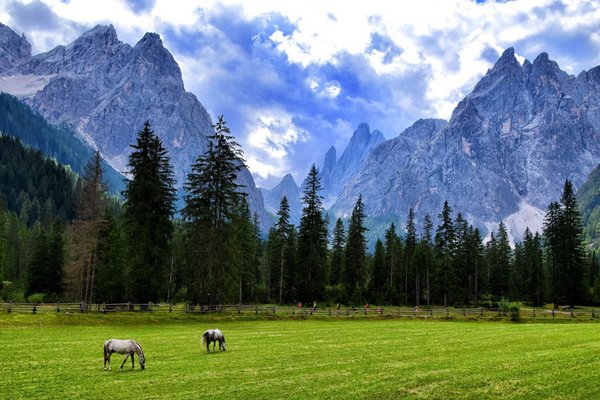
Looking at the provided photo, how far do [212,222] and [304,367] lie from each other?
3184cm

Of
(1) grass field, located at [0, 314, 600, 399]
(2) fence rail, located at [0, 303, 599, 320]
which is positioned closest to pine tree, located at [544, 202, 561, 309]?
(2) fence rail, located at [0, 303, 599, 320]

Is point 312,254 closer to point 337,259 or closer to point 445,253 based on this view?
point 337,259

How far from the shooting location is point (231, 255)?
50.8 metres

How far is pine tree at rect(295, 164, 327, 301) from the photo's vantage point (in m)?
72.3

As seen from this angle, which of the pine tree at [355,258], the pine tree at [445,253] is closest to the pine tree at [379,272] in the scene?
the pine tree at [355,258]

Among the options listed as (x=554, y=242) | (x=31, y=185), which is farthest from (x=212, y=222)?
(x=31, y=185)

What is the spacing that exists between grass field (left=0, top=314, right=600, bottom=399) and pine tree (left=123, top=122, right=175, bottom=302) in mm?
15861

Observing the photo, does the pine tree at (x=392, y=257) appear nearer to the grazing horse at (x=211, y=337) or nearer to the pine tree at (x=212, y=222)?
the pine tree at (x=212, y=222)

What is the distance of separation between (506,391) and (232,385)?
32.2 ft

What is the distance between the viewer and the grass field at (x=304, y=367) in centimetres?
1592

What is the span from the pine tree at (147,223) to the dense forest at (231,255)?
0.12 meters

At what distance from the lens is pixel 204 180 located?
5094cm

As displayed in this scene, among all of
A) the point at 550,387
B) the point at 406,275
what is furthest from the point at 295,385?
the point at 406,275

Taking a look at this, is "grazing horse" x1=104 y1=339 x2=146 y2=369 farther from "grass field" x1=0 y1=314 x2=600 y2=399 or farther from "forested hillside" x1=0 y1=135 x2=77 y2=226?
"forested hillside" x1=0 y1=135 x2=77 y2=226
